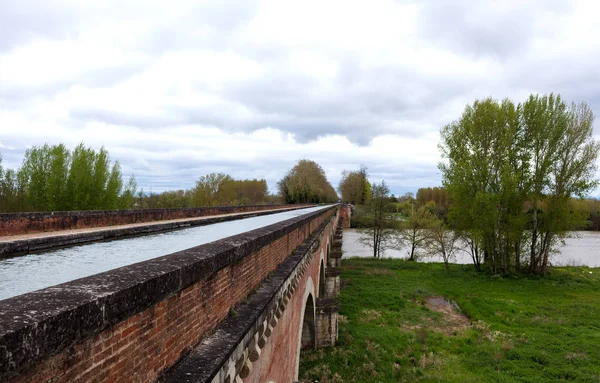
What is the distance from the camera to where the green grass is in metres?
11.3

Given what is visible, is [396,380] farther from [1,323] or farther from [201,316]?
[1,323]

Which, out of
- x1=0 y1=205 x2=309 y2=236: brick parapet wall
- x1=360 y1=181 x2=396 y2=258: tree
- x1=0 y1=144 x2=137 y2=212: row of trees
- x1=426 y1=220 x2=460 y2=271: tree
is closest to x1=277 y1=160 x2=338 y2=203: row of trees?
x1=360 y1=181 x2=396 y2=258: tree

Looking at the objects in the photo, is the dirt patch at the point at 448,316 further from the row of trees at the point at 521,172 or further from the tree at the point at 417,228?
the tree at the point at 417,228

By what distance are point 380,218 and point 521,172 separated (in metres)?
13.3

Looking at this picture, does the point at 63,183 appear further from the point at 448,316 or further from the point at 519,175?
the point at 519,175

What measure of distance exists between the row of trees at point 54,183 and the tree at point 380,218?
22.5 metres

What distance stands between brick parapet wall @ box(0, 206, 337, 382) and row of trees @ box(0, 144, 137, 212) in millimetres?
22711

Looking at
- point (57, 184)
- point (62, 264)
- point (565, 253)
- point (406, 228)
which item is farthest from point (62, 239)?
point (565, 253)

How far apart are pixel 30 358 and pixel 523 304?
21.8 metres

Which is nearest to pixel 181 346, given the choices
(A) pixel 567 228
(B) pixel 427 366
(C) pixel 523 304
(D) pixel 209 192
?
(B) pixel 427 366

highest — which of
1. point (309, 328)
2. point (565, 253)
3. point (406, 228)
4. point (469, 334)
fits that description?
point (406, 228)

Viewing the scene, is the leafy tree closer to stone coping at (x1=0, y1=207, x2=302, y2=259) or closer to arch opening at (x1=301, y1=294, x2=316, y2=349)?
stone coping at (x1=0, y1=207, x2=302, y2=259)

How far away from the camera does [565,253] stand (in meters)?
36.3

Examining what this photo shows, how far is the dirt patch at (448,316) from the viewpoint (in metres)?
15.3
